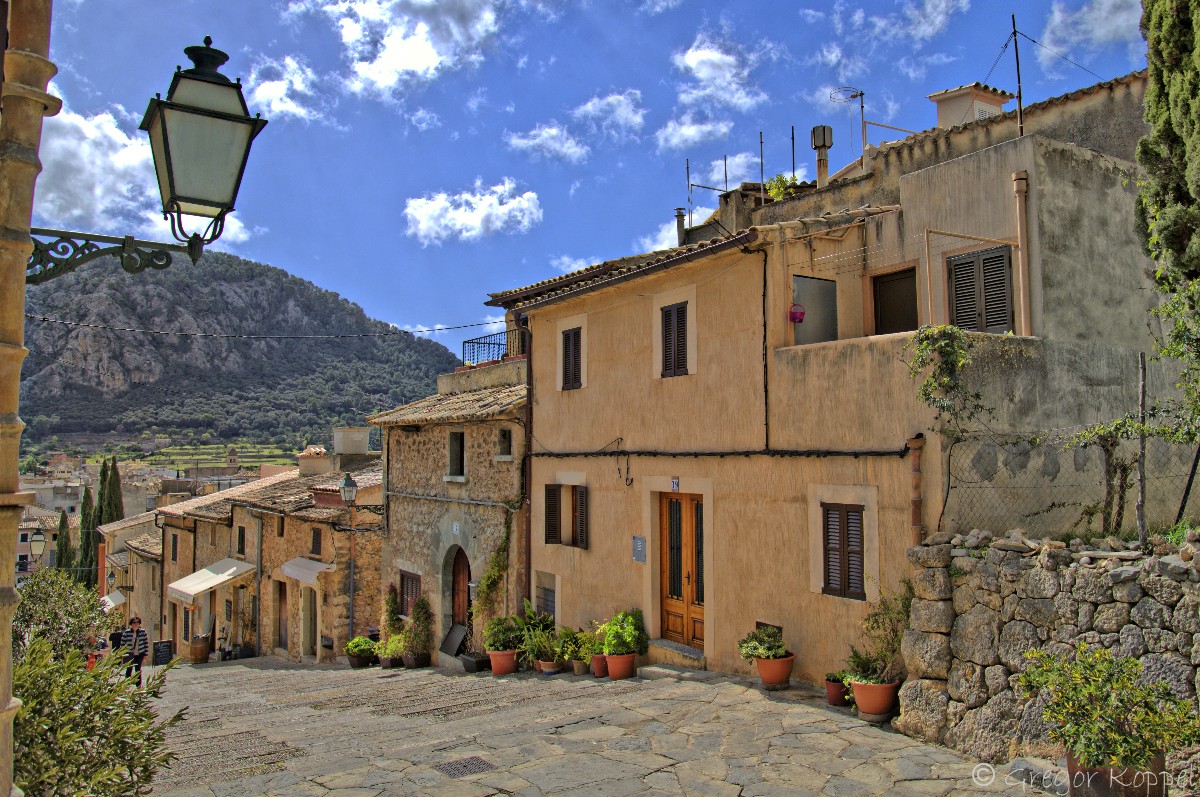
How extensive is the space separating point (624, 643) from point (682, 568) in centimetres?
152

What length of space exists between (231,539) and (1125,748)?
28.2 meters

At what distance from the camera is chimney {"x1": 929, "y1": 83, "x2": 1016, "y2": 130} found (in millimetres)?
18250

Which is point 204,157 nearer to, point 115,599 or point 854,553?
point 854,553

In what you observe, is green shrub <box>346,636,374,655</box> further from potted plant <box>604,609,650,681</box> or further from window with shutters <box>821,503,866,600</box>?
window with shutters <box>821,503,866,600</box>

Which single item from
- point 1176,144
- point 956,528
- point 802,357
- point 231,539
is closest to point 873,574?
point 956,528

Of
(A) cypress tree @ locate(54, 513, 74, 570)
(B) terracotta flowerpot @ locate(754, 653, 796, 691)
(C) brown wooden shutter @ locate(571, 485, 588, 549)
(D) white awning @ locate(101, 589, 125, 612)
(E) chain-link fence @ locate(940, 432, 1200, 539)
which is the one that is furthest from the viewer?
(A) cypress tree @ locate(54, 513, 74, 570)

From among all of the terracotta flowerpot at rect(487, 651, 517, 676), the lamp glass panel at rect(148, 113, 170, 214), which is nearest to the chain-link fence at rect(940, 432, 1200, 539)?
the lamp glass panel at rect(148, 113, 170, 214)

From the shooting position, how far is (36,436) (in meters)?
77.9

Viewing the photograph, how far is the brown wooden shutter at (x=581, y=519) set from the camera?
15.5m

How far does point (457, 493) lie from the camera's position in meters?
19.2

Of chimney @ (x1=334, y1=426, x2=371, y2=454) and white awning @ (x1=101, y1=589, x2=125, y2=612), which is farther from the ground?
chimney @ (x1=334, y1=426, x2=371, y2=454)

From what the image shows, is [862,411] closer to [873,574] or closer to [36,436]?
[873,574]

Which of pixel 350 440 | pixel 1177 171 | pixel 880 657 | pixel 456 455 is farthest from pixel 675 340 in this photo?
pixel 350 440

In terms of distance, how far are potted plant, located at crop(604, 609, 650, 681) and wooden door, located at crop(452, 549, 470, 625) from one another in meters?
6.21
